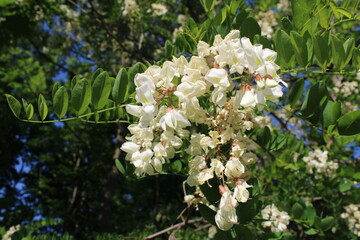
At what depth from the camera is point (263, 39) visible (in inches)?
32.4

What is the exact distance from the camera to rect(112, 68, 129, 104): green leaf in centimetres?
86

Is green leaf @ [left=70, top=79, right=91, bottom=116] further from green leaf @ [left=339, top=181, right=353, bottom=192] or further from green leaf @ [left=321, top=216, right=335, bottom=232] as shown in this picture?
green leaf @ [left=339, top=181, right=353, bottom=192]

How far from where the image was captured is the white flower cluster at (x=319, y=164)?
2036 mm

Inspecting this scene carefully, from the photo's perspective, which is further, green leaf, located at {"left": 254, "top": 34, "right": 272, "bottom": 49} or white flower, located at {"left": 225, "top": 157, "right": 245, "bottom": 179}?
green leaf, located at {"left": 254, "top": 34, "right": 272, "bottom": 49}

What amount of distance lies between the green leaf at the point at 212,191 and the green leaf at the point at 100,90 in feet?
1.23

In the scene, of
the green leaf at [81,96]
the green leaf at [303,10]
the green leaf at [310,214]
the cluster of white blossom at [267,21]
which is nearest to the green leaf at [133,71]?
the green leaf at [81,96]

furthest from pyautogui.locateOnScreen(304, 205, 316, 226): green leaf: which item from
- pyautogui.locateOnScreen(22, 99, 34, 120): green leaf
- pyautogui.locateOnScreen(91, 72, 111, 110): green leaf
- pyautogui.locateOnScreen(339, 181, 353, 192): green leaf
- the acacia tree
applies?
pyautogui.locateOnScreen(22, 99, 34, 120): green leaf

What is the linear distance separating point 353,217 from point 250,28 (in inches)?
83.4

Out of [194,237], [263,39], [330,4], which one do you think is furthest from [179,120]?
[194,237]

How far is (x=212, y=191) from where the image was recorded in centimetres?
80

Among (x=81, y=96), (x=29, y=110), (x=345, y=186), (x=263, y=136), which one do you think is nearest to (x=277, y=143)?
(x=263, y=136)

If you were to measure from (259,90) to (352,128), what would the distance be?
1.07 feet

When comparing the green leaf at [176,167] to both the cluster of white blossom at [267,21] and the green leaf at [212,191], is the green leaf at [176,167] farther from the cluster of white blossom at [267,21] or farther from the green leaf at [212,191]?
the cluster of white blossom at [267,21]

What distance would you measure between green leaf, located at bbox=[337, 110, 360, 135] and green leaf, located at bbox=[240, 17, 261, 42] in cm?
34
